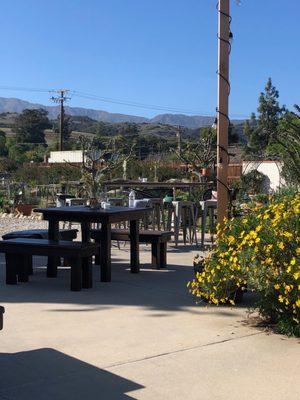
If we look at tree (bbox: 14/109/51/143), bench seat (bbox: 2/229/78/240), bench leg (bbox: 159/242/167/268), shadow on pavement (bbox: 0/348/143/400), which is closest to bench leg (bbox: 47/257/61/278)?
bench seat (bbox: 2/229/78/240)

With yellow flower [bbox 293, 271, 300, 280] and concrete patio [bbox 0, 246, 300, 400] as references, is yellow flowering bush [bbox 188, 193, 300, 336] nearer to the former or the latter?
yellow flower [bbox 293, 271, 300, 280]

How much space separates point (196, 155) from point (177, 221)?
45.0 feet

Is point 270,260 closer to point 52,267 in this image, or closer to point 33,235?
point 52,267

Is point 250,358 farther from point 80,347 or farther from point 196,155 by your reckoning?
point 196,155

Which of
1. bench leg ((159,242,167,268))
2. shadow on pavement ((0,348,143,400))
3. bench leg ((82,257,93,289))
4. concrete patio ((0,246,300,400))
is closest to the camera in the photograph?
shadow on pavement ((0,348,143,400))

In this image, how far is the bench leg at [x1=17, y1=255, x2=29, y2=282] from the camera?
7.55m

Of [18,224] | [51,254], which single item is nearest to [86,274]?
[51,254]

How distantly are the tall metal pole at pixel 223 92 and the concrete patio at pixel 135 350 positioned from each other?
1.33 metres

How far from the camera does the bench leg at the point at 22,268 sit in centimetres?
755

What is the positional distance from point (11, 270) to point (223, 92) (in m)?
3.30

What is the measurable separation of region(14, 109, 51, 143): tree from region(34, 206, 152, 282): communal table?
7532 cm

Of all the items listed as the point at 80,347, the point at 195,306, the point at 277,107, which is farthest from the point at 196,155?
the point at 277,107

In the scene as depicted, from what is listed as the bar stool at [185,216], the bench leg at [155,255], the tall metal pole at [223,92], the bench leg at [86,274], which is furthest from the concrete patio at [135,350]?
the bar stool at [185,216]

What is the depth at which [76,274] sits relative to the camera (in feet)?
23.0
